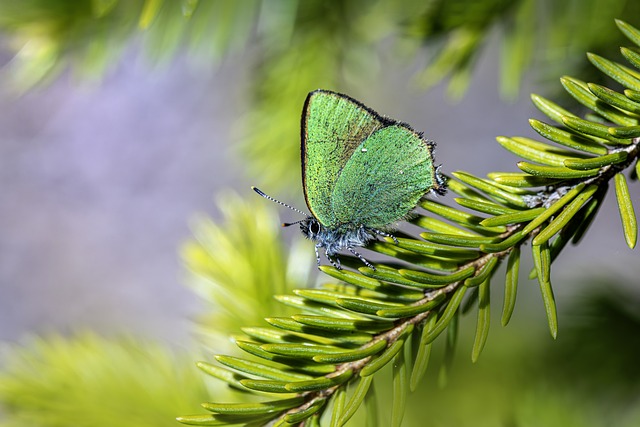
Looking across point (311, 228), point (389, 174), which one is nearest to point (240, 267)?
Answer: point (311, 228)

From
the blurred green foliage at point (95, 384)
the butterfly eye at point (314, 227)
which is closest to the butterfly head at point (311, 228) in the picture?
the butterfly eye at point (314, 227)

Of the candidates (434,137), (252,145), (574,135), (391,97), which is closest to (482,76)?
(434,137)

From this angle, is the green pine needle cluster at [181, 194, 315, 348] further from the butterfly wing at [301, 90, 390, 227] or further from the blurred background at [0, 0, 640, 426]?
the butterfly wing at [301, 90, 390, 227]

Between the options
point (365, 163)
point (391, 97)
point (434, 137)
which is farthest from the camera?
point (434, 137)

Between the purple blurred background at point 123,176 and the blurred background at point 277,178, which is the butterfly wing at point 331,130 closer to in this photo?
the blurred background at point 277,178

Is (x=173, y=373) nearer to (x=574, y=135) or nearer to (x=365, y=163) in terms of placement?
(x=365, y=163)

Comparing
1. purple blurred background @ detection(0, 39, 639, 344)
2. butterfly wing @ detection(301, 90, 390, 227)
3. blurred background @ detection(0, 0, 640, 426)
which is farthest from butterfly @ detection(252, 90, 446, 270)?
purple blurred background @ detection(0, 39, 639, 344)

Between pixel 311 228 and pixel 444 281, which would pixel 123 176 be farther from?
pixel 444 281
